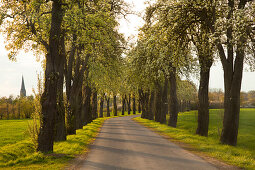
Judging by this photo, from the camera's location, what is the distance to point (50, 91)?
1213 centimetres

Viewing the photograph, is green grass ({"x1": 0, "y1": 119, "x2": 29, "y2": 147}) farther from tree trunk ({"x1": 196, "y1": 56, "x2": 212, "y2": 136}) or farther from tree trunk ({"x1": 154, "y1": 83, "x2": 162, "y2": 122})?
tree trunk ({"x1": 154, "y1": 83, "x2": 162, "y2": 122})

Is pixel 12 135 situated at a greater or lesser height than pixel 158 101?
lesser

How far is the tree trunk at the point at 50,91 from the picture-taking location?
39.6 ft

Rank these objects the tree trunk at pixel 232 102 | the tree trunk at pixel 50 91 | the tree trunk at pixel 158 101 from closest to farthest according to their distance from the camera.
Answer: the tree trunk at pixel 50 91 → the tree trunk at pixel 232 102 → the tree trunk at pixel 158 101

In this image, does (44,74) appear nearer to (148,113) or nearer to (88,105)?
(88,105)

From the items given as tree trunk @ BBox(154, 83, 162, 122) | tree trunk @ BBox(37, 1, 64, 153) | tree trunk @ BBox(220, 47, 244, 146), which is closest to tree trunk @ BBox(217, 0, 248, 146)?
tree trunk @ BBox(220, 47, 244, 146)

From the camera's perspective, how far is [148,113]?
4594 cm

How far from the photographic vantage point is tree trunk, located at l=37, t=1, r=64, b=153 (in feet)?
39.6

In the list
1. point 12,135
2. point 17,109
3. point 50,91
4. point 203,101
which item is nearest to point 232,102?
point 203,101

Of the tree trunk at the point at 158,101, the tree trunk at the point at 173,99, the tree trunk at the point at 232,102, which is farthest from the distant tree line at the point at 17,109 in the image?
the tree trunk at the point at 232,102

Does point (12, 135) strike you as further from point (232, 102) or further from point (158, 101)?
point (232, 102)

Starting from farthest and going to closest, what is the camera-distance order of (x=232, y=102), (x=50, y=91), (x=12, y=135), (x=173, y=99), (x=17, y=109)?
(x=17, y=109) < (x=173, y=99) < (x=12, y=135) < (x=232, y=102) < (x=50, y=91)

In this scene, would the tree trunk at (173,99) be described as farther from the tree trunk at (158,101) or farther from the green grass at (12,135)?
the green grass at (12,135)

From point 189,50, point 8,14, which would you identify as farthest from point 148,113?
point 8,14
